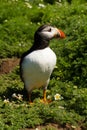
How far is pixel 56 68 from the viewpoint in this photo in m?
8.71

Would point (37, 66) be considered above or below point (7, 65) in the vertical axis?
above

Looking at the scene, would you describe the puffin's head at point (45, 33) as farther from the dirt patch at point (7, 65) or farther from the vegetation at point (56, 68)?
the dirt patch at point (7, 65)

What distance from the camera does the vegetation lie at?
22.4 feet

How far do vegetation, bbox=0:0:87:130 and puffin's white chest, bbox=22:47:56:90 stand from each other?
33 centimetres

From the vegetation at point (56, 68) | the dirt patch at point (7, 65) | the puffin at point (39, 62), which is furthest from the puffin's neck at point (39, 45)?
the dirt patch at point (7, 65)

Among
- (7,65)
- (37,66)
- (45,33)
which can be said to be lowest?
(7,65)

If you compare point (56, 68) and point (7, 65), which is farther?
point (7, 65)

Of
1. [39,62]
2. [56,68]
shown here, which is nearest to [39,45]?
[39,62]

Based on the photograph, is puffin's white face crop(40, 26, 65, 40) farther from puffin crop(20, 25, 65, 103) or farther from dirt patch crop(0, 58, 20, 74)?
dirt patch crop(0, 58, 20, 74)

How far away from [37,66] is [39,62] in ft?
0.21

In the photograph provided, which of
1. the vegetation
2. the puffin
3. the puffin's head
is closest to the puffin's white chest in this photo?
the puffin

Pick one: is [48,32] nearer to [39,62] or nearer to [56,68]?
[39,62]

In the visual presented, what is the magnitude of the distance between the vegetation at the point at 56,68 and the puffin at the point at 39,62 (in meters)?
0.29

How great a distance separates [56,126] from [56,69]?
83.9 inches
